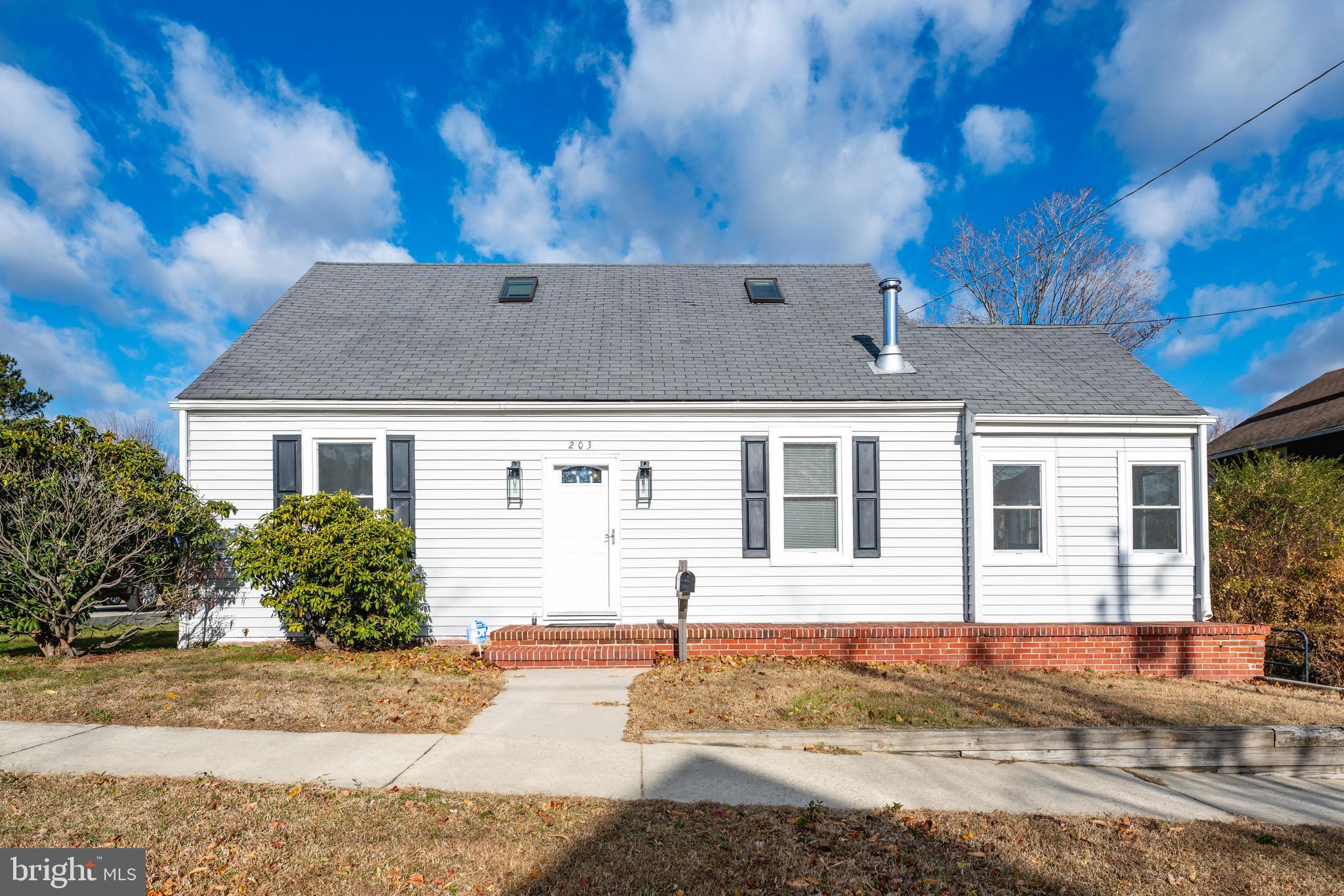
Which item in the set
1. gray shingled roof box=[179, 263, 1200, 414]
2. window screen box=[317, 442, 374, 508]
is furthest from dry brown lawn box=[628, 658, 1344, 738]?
window screen box=[317, 442, 374, 508]

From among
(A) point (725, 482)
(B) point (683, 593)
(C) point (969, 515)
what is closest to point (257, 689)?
(B) point (683, 593)

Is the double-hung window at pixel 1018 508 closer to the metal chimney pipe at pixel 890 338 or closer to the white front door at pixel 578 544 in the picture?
the metal chimney pipe at pixel 890 338

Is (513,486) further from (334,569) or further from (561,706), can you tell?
(561,706)

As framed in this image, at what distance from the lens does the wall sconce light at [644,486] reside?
9.45m

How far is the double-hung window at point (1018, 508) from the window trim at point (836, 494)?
6.66ft

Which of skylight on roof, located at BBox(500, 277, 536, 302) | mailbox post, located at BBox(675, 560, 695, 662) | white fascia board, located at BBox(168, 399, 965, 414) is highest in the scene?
skylight on roof, located at BBox(500, 277, 536, 302)

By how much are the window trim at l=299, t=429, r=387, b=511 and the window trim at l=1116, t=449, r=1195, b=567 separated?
9.71 meters

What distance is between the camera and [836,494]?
958cm

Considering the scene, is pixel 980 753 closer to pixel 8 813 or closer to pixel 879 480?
pixel 879 480

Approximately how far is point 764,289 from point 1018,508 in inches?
215

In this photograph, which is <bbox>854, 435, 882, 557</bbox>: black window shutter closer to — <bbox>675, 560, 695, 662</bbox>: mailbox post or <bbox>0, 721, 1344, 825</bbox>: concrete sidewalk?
<bbox>675, 560, 695, 662</bbox>: mailbox post

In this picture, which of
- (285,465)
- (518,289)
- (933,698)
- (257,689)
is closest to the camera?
(257,689)

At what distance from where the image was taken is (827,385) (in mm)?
9734

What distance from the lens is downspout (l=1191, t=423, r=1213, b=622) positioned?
948 cm
